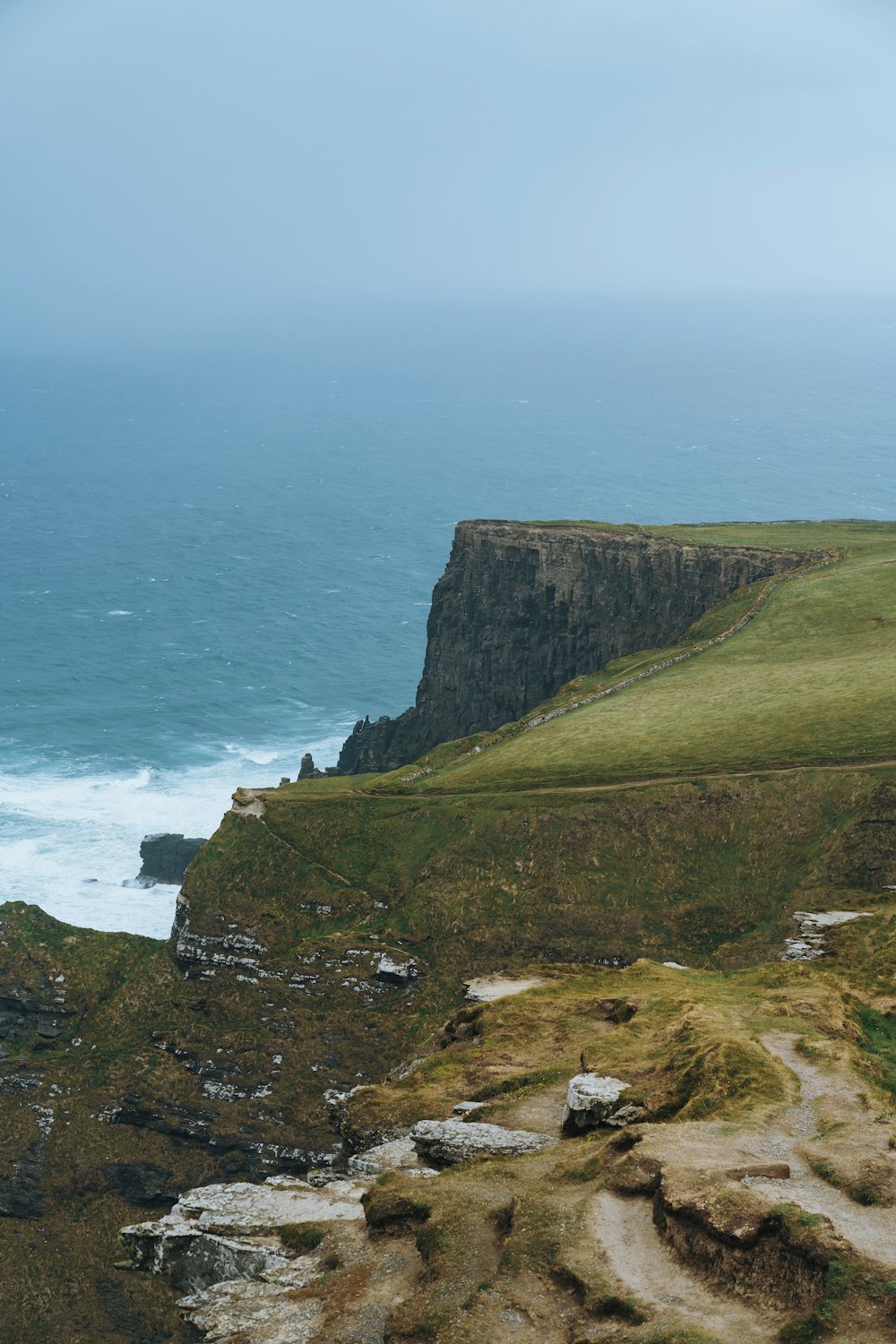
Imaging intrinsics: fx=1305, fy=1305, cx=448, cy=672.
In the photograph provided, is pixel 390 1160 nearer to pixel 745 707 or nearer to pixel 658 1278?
pixel 658 1278

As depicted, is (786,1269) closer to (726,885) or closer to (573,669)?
(726,885)

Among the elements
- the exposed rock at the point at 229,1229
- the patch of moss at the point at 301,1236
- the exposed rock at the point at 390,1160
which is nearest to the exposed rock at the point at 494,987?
the exposed rock at the point at 390,1160

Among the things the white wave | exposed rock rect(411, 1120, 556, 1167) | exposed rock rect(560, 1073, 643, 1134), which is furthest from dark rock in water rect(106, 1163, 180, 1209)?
the white wave

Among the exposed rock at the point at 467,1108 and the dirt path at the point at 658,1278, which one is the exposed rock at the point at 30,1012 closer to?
the exposed rock at the point at 467,1108

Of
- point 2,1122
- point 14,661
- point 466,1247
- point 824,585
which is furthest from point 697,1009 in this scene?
point 14,661

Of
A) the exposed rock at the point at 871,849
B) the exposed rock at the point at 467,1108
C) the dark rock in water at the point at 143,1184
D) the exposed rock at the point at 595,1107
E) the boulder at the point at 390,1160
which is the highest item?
the exposed rock at the point at 871,849

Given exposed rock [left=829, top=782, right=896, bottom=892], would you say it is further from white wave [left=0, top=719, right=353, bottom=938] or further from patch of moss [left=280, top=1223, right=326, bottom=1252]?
white wave [left=0, top=719, right=353, bottom=938]
